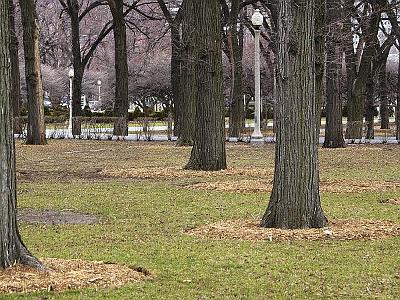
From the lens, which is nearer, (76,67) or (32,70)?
(32,70)

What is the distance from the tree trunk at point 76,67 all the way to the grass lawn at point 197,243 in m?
20.6

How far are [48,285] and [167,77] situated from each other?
56728 millimetres

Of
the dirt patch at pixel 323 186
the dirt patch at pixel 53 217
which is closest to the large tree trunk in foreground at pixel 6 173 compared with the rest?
the dirt patch at pixel 53 217

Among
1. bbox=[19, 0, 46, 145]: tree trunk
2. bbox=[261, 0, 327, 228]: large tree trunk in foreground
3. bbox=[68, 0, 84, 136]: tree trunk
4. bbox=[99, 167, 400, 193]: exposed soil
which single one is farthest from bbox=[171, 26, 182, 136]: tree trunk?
bbox=[261, 0, 327, 228]: large tree trunk in foreground

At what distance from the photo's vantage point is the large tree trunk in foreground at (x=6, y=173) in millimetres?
6801

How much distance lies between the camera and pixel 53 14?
58312 millimetres

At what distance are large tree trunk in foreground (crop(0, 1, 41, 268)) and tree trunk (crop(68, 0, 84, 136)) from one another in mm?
33238

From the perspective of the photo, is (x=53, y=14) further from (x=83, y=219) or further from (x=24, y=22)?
(x=83, y=219)

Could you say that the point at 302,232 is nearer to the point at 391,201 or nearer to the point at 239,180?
the point at 391,201

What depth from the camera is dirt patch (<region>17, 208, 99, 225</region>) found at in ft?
36.1

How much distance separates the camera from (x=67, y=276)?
6941 millimetres

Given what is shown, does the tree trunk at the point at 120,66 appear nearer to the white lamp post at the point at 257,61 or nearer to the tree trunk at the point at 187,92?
the tree trunk at the point at 187,92

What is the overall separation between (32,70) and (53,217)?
20.1 m

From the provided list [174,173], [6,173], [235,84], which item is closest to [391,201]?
[174,173]
